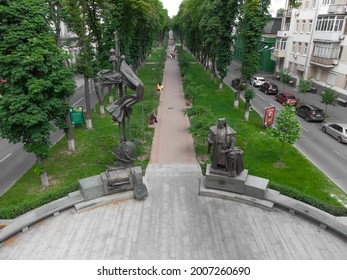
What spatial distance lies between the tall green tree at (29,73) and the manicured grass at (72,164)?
2.39 meters

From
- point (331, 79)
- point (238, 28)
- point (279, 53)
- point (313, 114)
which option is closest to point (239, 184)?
point (313, 114)

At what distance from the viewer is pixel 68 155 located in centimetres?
1970

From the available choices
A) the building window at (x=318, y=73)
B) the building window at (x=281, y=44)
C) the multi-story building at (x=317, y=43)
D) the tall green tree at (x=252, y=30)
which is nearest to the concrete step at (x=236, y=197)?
the tall green tree at (x=252, y=30)

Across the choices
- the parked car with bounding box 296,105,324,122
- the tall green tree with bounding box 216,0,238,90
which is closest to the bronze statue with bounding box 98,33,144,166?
the parked car with bounding box 296,105,324,122

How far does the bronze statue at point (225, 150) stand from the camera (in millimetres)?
13914

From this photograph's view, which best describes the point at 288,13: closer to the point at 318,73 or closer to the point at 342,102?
the point at 318,73

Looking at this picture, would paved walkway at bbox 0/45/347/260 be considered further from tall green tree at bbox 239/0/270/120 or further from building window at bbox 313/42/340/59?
building window at bbox 313/42/340/59

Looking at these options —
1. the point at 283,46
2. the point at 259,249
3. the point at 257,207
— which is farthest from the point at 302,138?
the point at 283,46

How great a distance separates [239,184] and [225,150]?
1881 millimetres

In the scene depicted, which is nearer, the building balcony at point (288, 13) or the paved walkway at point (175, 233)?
the paved walkway at point (175, 233)

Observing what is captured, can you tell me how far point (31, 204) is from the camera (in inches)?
530

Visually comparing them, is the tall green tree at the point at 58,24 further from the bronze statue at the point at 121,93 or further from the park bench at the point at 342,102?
the park bench at the point at 342,102

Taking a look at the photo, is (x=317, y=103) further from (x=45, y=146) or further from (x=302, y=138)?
(x=45, y=146)

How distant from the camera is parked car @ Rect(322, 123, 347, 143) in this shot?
23.3 m
